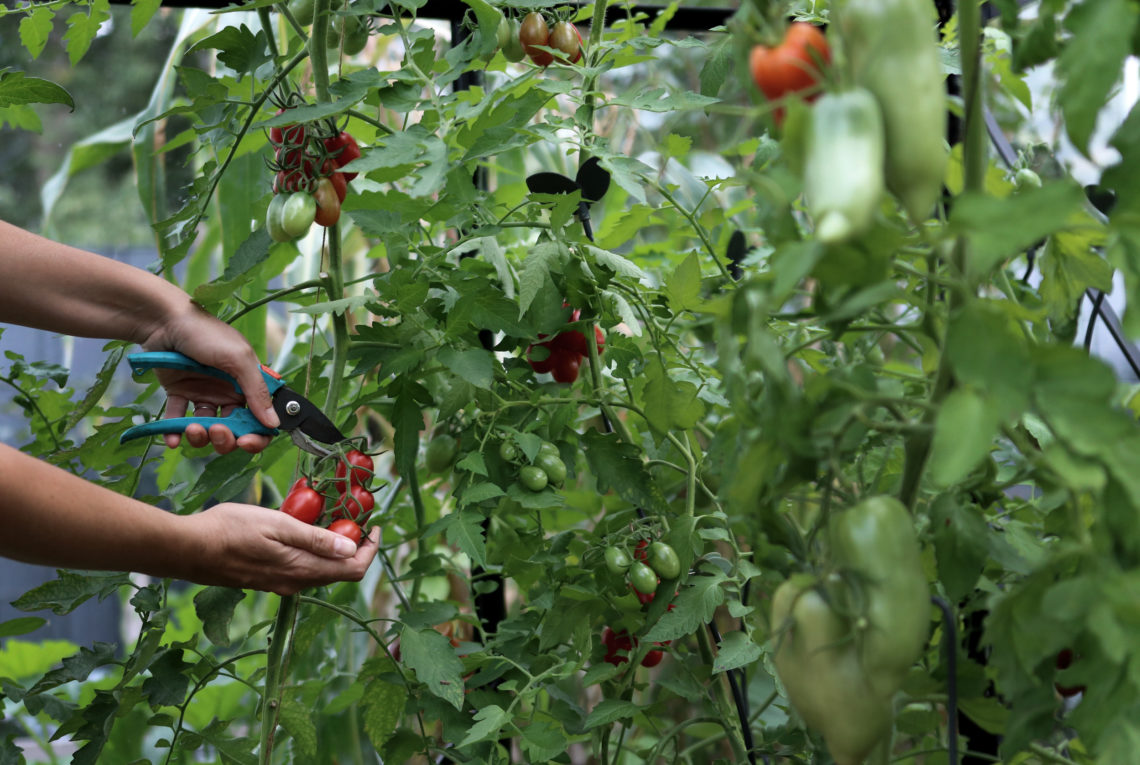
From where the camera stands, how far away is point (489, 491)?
0.75m

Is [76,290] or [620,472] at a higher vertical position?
[76,290]

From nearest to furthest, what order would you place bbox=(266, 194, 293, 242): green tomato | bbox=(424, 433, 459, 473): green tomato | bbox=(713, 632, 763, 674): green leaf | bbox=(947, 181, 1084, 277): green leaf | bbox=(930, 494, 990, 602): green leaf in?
bbox=(947, 181, 1084, 277): green leaf
bbox=(930, 494, 990, 602): green leaf
bbox=(713, 632, 763, 674): green leaf
bbox=(266, 194, 293, 242): green tomato
bbox=(424, 433, 459, 473): green tomato

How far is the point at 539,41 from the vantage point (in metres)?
0.85

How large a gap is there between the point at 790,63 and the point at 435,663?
1.78 ft

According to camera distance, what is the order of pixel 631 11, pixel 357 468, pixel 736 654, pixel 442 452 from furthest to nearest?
pixel 631 11
pixel 442 452
pixel 357 468
pixel 736 654

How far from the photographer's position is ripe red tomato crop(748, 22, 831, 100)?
0.35 m

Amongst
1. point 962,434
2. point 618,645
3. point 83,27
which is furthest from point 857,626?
point 83,27

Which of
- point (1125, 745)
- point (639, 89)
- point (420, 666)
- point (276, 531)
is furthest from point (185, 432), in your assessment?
point (1125, 745)

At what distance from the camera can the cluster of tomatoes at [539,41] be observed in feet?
2.75

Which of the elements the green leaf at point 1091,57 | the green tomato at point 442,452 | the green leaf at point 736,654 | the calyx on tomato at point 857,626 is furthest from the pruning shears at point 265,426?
the green leaf at point 1091,57

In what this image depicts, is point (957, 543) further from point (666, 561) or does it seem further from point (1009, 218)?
point (666, 561)

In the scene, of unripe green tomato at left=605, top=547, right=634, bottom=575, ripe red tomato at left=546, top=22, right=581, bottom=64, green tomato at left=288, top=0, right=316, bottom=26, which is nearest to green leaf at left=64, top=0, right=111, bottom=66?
green tomato at left=288, top=0, right=316, bottom=26

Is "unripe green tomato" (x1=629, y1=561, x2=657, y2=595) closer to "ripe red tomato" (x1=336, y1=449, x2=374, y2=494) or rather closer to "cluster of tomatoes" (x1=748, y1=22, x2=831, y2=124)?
"ripe red tomato" (x1=336, y1=449, x2=374, y2=494)

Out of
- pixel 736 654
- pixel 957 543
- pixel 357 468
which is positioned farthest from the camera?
pixel 357 468
